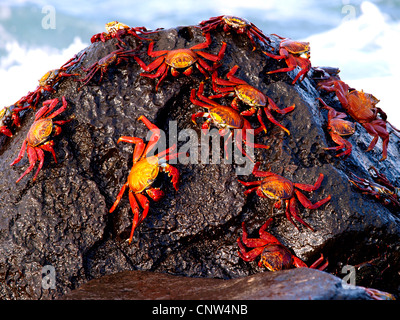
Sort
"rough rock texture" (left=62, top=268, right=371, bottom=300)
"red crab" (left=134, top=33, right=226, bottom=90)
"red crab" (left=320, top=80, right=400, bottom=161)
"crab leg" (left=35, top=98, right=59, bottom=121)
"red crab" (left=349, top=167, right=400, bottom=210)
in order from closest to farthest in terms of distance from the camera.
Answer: "rough rock texture" (left=62, top=268, right=371, bottom=300) < "red crab" (left=134, top=33, right=226, bottom=90) < "red crab" (left=349, top=167, right=400, bottom=210) < "crab leg" (left=35, top=98, right=59, bottom=121) < "red crab" (left=320, top=80, right=400, bottom=161)

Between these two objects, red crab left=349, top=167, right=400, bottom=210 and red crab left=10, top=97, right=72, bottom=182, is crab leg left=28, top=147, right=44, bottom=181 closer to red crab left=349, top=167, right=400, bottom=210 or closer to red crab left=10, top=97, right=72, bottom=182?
red crab left=10, top=97, right=72, bottom=182

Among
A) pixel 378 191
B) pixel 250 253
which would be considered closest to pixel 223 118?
pixel 250 253

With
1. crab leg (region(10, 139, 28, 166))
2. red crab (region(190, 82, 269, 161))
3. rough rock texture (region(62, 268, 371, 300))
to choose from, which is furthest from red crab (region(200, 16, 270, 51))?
rough rock texture (region(62, 268, 371, 300))

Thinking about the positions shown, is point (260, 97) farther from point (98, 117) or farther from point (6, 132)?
point (6, 132)

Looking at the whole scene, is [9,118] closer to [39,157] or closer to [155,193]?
[39,157]

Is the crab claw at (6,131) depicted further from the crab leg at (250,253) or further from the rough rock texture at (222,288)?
the crab leg at (250,253)

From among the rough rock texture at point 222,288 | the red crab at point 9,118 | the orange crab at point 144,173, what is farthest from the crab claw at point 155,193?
Result: the red crab at point 9,118
